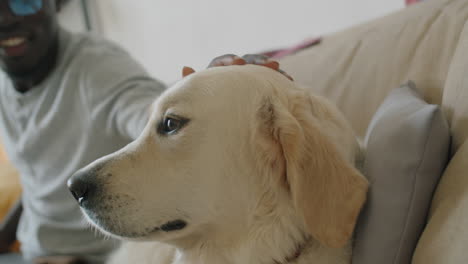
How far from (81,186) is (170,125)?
8.0 inches

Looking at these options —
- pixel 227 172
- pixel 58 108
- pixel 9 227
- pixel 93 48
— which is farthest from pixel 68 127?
pixel 227 172

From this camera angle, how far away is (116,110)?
55.7 inches

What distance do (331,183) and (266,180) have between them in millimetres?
135

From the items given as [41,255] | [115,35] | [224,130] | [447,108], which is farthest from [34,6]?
[115,35]

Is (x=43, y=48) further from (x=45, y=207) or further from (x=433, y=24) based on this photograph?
(x=433, y=24)

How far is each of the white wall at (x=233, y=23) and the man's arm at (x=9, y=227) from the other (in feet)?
3.22

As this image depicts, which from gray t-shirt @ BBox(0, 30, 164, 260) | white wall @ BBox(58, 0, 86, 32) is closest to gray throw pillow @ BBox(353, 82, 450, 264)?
gray t-shirt @ BBox(0, 30, 164, 260)

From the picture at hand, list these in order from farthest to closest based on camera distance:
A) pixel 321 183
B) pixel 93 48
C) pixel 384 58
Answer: pixel 93 48 < pixel 384 58 < pixel 321 183

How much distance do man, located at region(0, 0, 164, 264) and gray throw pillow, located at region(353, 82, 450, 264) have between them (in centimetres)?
90

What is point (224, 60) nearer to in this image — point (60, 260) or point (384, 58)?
point (384, 58)

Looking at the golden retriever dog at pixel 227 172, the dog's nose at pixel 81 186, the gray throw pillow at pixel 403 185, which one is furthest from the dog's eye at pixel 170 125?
the gray throw pillow at pixel 403 185

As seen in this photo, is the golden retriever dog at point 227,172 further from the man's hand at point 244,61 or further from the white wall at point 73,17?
the white wall at point 73,17

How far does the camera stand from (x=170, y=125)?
0.80m

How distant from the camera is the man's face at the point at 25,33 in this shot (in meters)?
1.49
